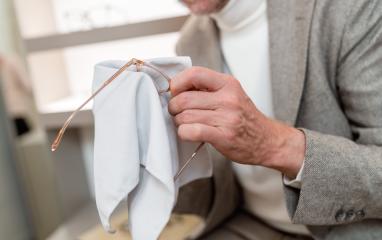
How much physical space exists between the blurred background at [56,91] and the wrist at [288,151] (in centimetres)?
39

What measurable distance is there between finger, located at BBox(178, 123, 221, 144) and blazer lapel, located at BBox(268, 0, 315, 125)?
0.24 meters

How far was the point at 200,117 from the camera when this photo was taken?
513mm

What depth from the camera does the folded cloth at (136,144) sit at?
515 millimetres

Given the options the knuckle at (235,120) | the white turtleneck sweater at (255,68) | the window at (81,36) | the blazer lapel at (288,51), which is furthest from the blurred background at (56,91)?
the knuckle at (235,120)

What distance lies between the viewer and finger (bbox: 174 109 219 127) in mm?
513

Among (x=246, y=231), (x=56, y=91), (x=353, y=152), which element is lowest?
(x=246, y=231)

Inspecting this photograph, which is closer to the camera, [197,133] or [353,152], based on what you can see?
[197,133]

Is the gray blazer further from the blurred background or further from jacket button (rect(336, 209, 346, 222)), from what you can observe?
the blurred background

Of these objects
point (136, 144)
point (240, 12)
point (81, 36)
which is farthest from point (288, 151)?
point (81, 36)

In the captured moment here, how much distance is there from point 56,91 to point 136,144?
95 cm

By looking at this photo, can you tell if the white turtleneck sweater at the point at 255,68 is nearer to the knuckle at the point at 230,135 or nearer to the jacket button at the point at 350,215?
the jacket button at the point at 350,215

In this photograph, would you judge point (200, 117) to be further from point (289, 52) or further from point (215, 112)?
point (289, 52)

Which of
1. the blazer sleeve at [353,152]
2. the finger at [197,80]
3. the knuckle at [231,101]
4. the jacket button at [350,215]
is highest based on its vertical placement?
the finger at [197,80]

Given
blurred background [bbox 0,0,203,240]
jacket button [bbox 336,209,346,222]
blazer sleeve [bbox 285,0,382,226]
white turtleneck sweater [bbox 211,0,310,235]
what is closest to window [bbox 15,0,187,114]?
blurred background [bbox 0,0,203,240]
